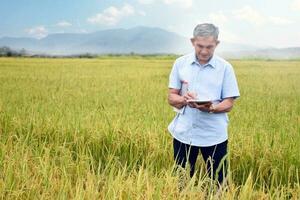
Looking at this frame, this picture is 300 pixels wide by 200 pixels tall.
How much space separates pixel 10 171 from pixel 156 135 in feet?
6.68

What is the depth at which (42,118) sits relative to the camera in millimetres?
6129

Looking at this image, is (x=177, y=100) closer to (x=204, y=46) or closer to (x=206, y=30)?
(x=204, y=46)

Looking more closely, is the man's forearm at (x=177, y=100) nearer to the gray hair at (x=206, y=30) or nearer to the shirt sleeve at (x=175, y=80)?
the shirt sleeve at (x=175, y=80)

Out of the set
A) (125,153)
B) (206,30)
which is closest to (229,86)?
(206,30)

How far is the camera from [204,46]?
3.34 m

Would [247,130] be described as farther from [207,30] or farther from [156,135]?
[207,30]

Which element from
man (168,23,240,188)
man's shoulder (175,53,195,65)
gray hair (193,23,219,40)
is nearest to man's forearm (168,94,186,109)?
man (168,23,240,188)

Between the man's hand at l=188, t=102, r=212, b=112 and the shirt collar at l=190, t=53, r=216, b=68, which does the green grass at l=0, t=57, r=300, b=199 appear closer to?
the man's hand at l=188, t=102, r=212, b=112

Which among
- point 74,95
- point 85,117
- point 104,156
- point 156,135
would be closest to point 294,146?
point 156,135

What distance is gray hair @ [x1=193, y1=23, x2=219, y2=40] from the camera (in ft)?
10.7

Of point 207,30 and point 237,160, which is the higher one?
point 207,30

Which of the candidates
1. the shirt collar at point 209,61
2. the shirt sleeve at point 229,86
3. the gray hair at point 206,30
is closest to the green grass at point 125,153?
the shirt sleeve at point 229,86

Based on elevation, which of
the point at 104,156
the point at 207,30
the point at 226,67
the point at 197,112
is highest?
the point at 207,30

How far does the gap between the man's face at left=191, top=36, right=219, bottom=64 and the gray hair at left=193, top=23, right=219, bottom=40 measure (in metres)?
0.02
